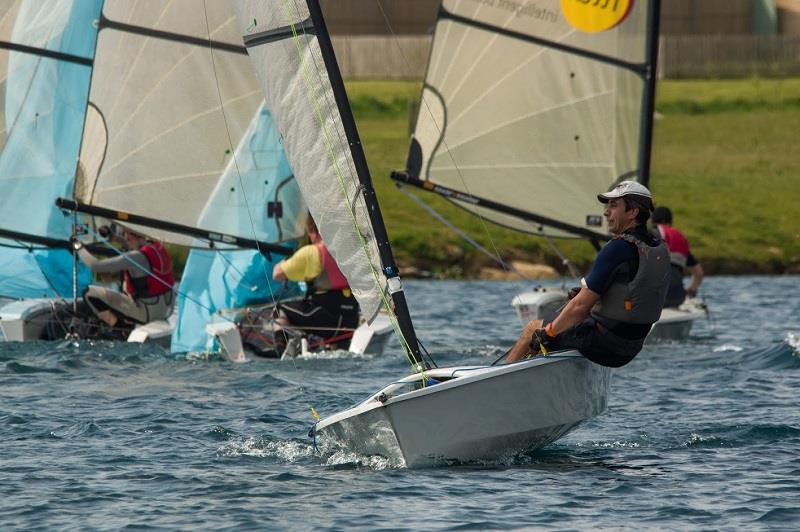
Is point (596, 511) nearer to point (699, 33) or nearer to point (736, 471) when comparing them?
point (736, 471)

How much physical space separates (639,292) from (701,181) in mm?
31927

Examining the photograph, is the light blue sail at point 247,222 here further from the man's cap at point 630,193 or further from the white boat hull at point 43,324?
the man's cap at point 630,193

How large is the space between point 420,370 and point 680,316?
10.1 m

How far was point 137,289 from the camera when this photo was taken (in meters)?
19.5

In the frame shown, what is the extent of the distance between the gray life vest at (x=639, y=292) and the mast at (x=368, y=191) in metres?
1.47

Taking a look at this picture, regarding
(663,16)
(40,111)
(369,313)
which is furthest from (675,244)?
(663,16)

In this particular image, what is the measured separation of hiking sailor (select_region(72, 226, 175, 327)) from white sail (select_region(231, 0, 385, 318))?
6.70 metres

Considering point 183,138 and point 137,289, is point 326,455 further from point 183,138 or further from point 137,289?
point 137,289

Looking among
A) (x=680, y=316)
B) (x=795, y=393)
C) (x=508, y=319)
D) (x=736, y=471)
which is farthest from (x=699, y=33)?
(x=736, y=471)

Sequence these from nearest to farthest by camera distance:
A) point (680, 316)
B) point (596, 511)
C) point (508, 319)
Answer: point (596, 511) → point (680, 316) → point (508, 319)

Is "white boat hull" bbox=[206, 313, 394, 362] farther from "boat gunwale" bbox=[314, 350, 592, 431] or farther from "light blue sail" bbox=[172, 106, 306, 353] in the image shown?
"boat gunwale" bbox=[314, 350, 592, 431]

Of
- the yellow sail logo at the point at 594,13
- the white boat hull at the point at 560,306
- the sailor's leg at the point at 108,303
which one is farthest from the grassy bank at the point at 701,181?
the sailor's leg at the point at 108,303

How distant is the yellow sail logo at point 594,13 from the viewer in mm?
21375

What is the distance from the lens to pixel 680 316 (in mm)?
20688
